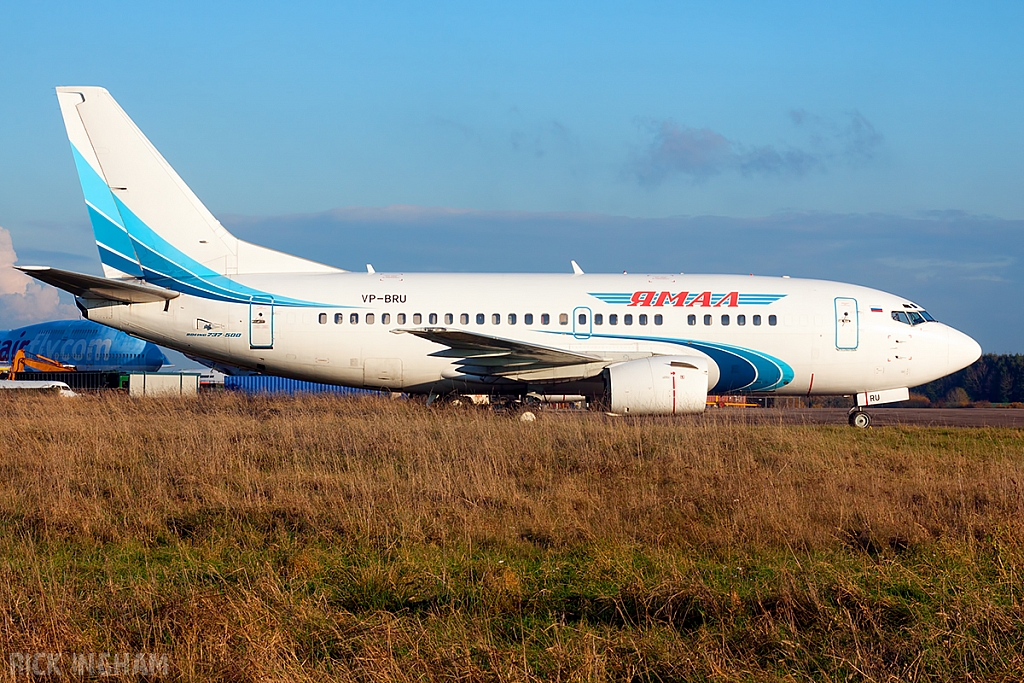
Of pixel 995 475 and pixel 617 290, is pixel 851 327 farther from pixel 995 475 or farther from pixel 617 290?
pixel 995 475

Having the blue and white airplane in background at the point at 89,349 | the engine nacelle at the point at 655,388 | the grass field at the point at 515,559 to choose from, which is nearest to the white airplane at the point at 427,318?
the engine nacelle at the point at 655,388

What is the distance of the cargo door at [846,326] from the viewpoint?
21422 millimetres

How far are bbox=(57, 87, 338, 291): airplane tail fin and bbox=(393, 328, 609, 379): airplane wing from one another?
5.48 meters

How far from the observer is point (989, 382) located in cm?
8494

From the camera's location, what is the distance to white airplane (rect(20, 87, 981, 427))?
68.8 ft

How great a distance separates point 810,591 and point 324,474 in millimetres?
6254

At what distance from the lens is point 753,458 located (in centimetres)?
1212

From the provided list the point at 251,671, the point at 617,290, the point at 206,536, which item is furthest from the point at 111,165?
the point at 251,671

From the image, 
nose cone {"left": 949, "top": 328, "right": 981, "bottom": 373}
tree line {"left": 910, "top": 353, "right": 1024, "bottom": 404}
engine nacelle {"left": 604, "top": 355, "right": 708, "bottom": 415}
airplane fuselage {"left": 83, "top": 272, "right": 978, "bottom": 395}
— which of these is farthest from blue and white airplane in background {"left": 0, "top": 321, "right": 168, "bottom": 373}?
tree line {"left": 910, "top": 353, "right": 1024, "bottom": 404}

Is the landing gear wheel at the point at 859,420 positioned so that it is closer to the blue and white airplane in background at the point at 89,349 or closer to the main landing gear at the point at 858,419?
the main landing gear at the point at 858,419

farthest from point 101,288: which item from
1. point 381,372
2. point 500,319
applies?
point 500,319

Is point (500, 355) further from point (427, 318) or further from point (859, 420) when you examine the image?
point (859, 420)

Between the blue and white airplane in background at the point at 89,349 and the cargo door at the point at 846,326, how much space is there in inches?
1960

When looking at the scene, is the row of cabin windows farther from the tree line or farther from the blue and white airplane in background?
the tree line
